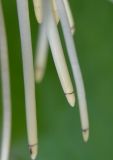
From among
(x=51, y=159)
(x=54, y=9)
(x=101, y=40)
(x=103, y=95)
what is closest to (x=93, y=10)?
(x=101, y=40)

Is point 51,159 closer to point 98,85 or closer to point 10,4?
point 98,85

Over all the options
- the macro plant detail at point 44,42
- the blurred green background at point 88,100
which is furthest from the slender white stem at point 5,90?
the blurred green background at point 88,100

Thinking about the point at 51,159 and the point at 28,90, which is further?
the point at 51,159

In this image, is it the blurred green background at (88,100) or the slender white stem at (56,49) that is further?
the blurred green background at (88,100)

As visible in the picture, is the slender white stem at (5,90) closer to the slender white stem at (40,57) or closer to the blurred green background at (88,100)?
the slender white stem at (40,57)

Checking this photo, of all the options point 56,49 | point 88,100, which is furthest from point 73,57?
point 88,100

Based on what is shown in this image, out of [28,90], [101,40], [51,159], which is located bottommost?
[51,159]
